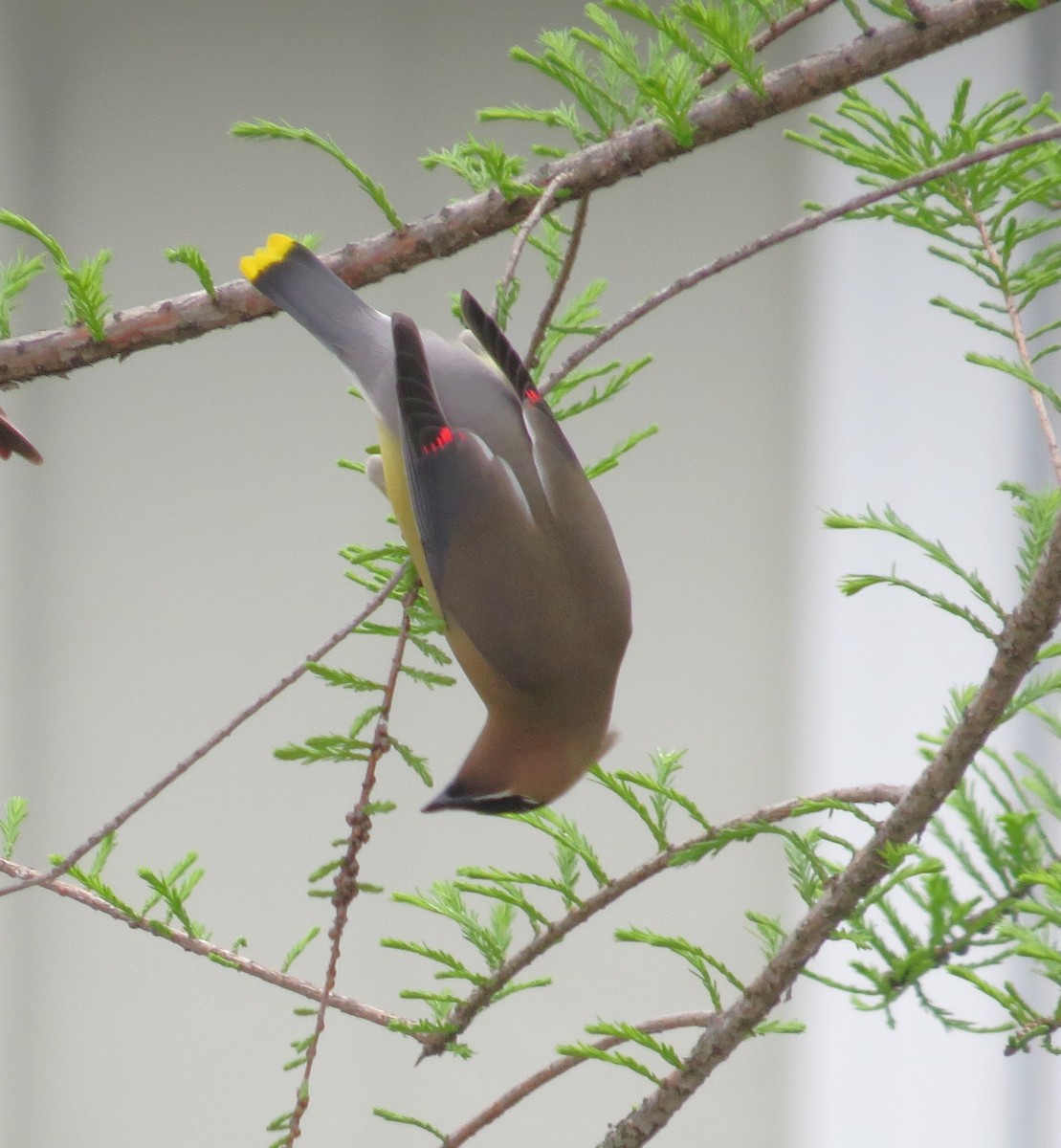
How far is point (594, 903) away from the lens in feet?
2.24

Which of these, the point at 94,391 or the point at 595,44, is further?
the point at 94,391

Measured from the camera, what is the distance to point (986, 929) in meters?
0.68

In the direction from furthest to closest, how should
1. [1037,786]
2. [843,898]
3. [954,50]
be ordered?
[954,50] → [1037,786] → [843,898]

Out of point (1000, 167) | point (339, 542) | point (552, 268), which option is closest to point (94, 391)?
point (339, 542)

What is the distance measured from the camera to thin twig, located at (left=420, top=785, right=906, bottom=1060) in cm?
67

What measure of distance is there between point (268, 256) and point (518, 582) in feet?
0.81

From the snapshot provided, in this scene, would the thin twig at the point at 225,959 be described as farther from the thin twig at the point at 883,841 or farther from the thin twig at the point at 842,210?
the thin twig at the point at 842,210

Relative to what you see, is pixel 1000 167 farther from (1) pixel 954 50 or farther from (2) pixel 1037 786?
(1) pixel 954 50

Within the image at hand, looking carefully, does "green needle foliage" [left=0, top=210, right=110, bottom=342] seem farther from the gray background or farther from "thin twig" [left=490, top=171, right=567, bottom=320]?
the gray background

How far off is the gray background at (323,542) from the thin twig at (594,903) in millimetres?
1297

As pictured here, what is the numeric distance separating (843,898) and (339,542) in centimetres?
153

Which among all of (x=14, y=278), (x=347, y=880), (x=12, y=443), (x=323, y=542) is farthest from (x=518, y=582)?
(x=323, y=542)

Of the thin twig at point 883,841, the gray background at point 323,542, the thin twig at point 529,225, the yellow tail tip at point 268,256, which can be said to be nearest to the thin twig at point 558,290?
the thin twig at point 529,225

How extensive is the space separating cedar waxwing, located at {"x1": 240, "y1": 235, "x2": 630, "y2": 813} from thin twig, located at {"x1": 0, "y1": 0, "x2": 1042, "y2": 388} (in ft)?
0.21
